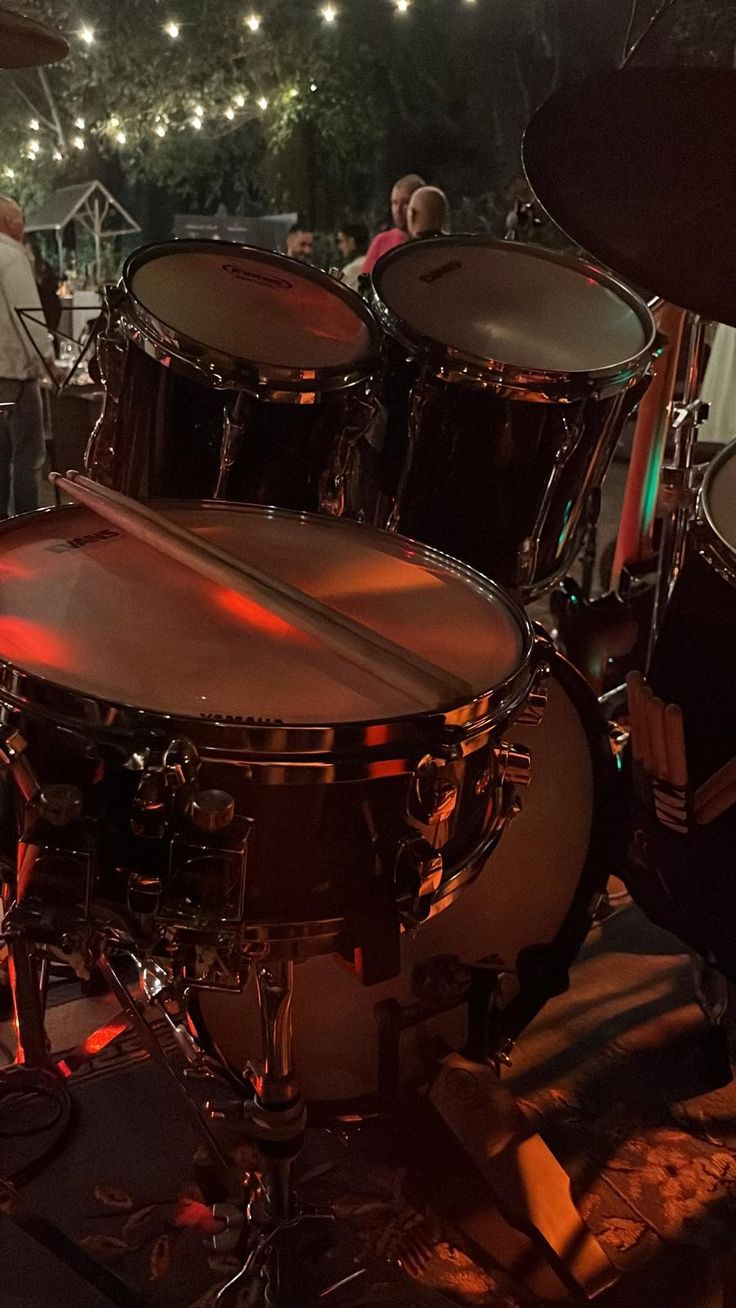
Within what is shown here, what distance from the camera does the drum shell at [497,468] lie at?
1857 mm

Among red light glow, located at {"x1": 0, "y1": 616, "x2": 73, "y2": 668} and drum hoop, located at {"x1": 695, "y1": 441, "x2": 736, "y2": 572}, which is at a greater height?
red light glow, located at {"x1": 0, "y1": 616, "x2": 73, "y2": 668}

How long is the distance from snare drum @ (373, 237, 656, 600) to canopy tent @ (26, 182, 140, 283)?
8259 mm

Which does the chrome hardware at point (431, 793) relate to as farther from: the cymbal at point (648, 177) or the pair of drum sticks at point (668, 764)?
the cymbal at point (648, 177)

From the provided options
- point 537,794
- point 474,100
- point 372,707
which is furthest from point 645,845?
point 474,100

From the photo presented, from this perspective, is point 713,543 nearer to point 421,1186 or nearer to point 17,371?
point 421,1186

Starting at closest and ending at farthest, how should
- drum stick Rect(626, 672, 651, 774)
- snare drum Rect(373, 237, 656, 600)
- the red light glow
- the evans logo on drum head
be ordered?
1. the red light glow
2. drum stick Rect(626, 672, 651, 774)
3. snare drum Rect(373, 237, 656, 600)
4. the evans logo on drum head

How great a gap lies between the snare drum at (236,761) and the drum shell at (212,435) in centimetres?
68

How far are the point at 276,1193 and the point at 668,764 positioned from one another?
33.2 inches

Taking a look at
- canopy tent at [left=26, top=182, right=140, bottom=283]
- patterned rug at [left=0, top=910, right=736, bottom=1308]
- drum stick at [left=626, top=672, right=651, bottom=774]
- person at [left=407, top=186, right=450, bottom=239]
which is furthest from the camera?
canopy tent at [left=26, top=182, right=140, bottom=283]

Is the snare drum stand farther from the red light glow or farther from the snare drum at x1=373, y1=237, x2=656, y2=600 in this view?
the snare drum at x1=373, y1=237, x2=656, y2=600

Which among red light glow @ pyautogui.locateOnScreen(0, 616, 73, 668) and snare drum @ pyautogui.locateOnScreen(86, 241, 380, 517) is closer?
red light glow @ pyautogui.locateOnScreen(0, 616, 73, 668)

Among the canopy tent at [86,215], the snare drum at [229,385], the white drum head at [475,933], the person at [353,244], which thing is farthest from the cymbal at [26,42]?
the canopy tent at [86,215]

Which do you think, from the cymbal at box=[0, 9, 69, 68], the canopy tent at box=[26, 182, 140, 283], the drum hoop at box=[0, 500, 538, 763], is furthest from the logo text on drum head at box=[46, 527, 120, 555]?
the canopy tent at box=[26, 182, 140, 283]

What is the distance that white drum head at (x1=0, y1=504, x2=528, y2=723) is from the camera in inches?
36.7
